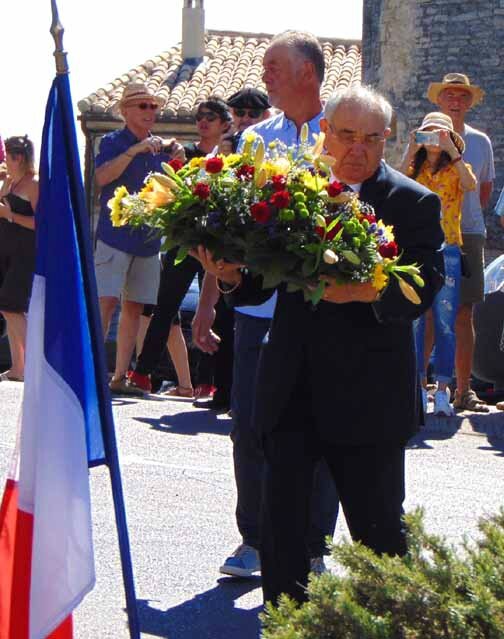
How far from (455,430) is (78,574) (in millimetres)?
5513

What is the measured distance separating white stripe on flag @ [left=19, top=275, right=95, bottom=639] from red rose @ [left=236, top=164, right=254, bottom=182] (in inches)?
32.2

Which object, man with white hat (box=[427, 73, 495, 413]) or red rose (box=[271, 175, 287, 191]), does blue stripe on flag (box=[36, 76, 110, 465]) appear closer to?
red rose (box=[271, 175, 287, 191])

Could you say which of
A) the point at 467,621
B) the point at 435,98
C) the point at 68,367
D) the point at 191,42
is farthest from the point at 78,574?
the point at 191,42

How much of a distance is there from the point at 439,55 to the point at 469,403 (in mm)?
17264

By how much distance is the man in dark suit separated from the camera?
4719 mm

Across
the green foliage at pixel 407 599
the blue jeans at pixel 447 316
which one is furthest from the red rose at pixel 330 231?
the blue jeans at pixel 447 316

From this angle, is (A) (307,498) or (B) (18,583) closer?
(B) (18,583)

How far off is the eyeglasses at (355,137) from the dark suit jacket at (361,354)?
0.13m

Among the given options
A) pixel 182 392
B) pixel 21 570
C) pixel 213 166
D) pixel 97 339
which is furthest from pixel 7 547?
pixel 182 392

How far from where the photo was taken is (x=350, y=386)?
15.5ft

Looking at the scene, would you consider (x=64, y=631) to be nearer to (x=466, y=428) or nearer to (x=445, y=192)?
(x=466, y=428)

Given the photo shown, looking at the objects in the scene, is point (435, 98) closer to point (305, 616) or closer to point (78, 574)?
point (78, 574)

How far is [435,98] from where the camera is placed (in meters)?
11.0

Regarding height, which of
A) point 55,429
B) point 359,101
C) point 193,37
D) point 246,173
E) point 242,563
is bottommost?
point 242,563
